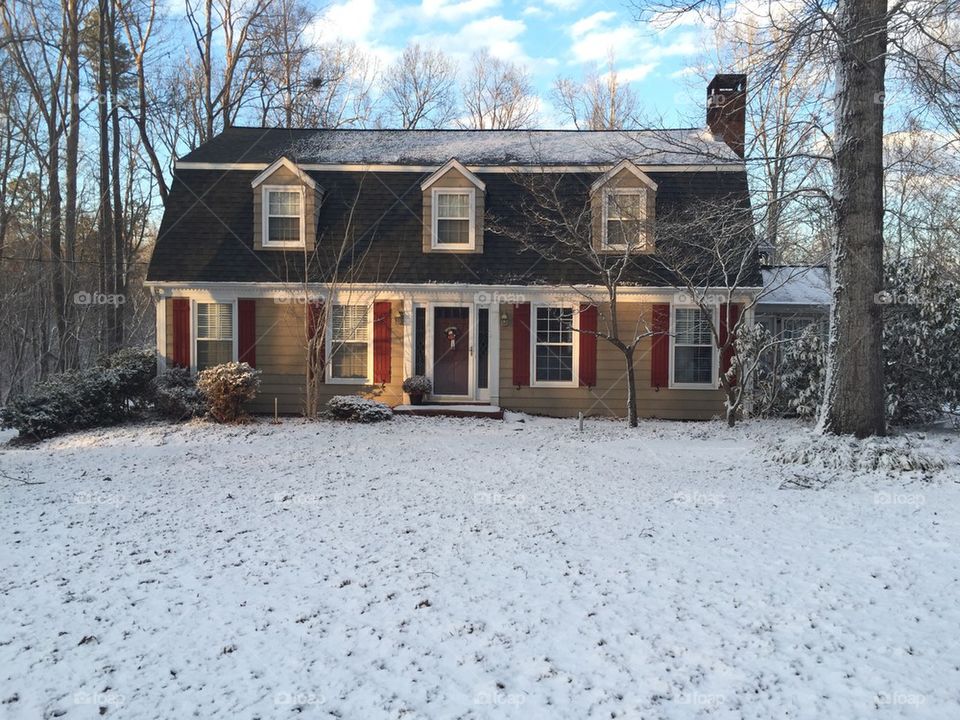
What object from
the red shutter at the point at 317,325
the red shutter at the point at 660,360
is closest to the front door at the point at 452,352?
the red shutter at the point at 317,325

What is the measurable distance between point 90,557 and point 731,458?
24.5ft

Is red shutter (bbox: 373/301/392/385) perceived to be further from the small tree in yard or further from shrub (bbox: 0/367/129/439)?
shrub (bbox: 0/367/129/439)

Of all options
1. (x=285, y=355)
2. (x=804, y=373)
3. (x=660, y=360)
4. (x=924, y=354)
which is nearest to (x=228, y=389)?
(x=285, y=355)

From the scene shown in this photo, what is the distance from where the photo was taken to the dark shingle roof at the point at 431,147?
1437 centimetres

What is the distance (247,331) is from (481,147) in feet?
22.6

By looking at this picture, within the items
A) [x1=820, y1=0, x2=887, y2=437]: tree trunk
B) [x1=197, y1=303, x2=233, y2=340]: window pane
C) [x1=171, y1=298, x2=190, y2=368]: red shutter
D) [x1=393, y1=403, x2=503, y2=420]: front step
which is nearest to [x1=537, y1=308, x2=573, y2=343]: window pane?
[x1=393, y1=403, x2=503, y2=420]: front step

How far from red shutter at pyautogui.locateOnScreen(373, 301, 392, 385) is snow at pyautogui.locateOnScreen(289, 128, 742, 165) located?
376cm

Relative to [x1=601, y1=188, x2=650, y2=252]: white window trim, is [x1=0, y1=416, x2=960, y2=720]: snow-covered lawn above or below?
below

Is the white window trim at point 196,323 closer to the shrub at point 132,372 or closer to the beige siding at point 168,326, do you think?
the beige siding at point 168,326

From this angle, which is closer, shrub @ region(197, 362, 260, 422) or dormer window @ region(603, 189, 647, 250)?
shrub @ region(197, 362, 260, 422)

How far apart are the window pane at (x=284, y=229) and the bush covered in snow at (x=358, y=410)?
4.02m

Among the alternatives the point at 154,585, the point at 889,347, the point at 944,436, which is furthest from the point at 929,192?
the point at 154,585

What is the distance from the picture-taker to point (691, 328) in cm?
1344

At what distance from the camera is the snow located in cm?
1432
